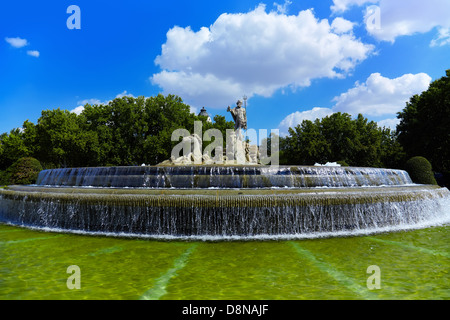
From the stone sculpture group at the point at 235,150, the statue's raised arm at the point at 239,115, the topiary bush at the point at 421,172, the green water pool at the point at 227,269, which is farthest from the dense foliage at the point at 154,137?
the green water pool at the point at 227,269

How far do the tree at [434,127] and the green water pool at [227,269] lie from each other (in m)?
31.2

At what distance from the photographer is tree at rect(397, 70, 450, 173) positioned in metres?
31.7

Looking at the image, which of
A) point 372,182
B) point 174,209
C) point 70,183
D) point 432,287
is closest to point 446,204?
point 372,182

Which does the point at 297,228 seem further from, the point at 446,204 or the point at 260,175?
the point at 446,204

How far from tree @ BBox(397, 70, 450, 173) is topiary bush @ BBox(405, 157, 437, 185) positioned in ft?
37.8

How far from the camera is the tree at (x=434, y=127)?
3173cm

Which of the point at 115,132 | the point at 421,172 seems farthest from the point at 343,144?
the point at 115,132

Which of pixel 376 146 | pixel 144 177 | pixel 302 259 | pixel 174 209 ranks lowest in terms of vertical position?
pixel 302 259

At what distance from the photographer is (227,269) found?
5496mm

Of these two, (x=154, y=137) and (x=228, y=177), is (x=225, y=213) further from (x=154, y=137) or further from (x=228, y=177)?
(x=154, y=137)

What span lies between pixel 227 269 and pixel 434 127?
125 ft

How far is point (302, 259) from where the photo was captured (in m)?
6.13

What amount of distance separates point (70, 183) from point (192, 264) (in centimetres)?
1292

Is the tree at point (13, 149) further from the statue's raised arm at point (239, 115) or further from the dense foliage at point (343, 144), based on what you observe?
the dense foliage at point (343, 144)
